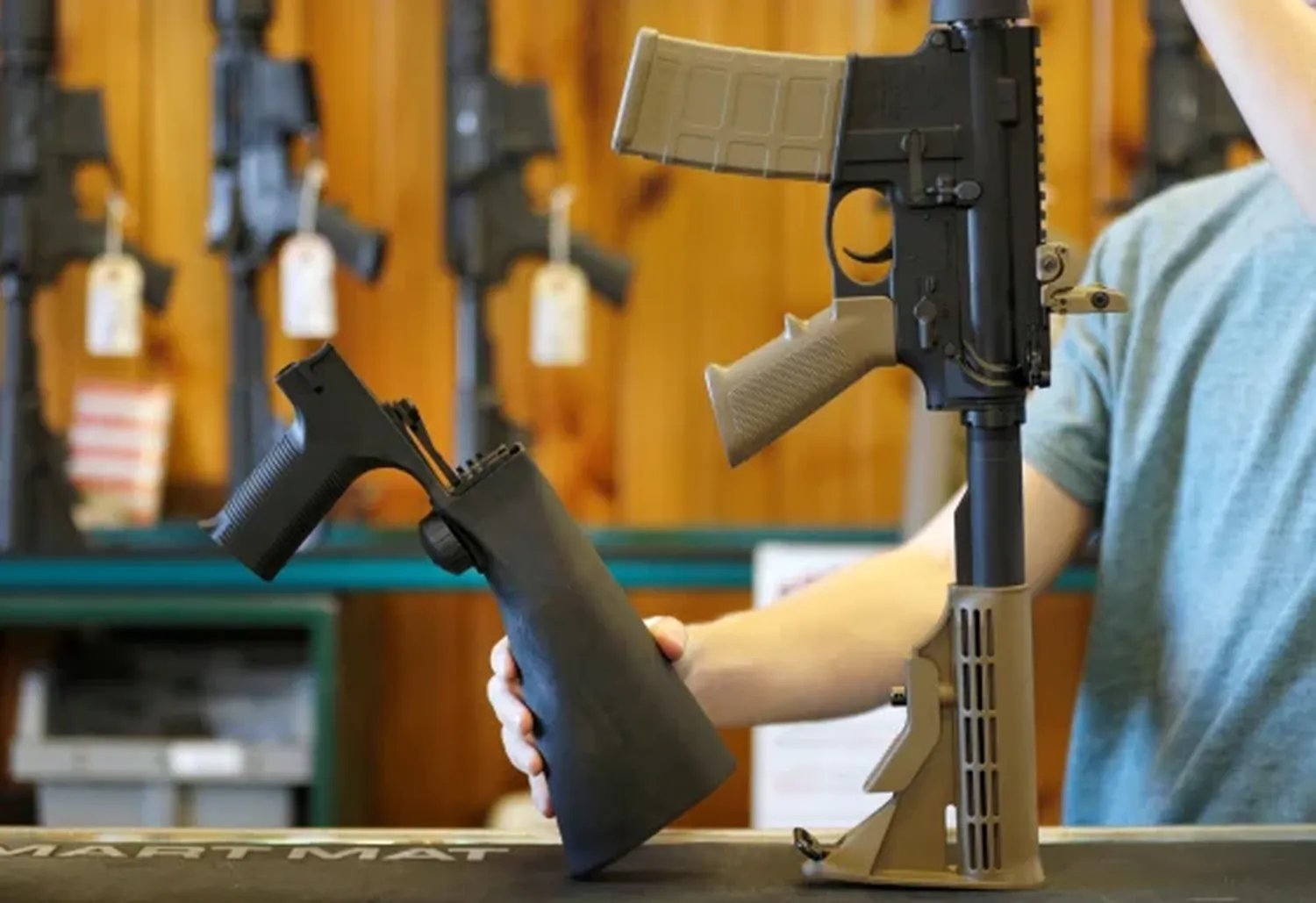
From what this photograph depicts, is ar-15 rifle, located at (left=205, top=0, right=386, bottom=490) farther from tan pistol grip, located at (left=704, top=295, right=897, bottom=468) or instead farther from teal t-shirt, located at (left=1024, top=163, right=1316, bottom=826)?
tan pistol grip, located at (left=704, top=295, right=897, bottom=468)

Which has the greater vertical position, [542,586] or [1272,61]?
[1272,61]

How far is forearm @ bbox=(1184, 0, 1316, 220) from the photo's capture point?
0.86 m

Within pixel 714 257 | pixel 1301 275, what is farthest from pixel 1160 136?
pixel 1301 275

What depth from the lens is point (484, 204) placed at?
2182mm

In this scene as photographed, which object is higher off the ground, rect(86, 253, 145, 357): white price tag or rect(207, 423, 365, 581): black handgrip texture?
rect(86, 253, 145, 357): white price tag

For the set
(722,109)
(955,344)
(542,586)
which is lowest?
(542,586)

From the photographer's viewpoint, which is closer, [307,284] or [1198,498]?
[1198,498]

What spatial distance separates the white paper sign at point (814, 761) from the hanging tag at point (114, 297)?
788 mm

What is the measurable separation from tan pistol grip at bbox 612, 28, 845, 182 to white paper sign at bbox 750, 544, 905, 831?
4.04ft

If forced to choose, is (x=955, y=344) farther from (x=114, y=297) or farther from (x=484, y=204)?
(x=114, y=297)

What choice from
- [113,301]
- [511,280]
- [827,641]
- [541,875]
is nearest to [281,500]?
[541,875]

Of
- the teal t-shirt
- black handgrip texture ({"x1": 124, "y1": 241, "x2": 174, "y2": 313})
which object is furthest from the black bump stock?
black handgrip texture ({"x1": 124, "y1": 241, "x2": 174, "y2": 313})

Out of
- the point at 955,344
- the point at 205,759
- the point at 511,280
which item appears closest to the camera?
the point at 955,344

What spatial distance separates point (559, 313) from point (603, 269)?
0.25 feet
